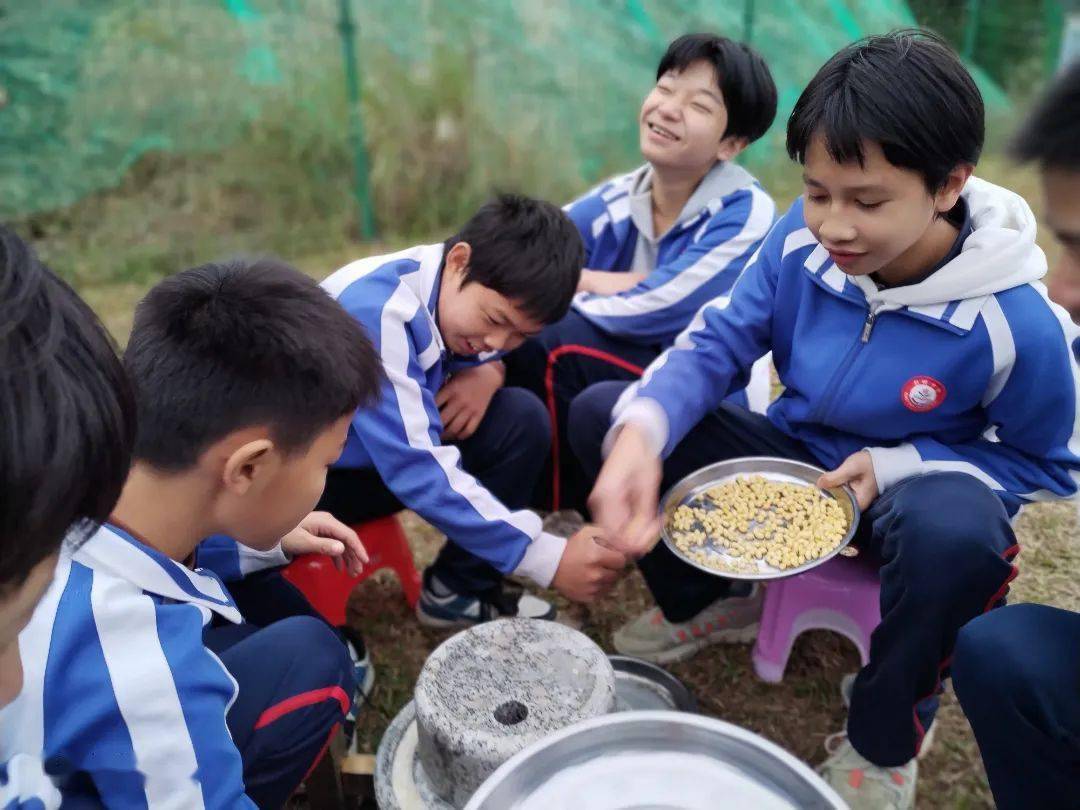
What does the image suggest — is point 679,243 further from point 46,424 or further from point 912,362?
point 46,424

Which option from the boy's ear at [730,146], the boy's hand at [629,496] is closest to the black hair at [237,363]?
the boy's hand at [629,496]

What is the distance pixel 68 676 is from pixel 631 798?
0.76 meters

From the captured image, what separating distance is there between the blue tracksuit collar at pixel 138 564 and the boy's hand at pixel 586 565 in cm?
78

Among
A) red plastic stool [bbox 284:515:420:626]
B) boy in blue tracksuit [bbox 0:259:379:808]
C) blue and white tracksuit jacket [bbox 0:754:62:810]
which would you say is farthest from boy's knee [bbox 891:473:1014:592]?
blue and white tracksuit jacket [bbox 0:754:62:810]

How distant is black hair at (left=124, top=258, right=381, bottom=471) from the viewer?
1.31 meters

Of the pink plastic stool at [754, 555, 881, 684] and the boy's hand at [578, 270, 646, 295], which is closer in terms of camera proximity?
the pink plastic stool at [754, 555, 881, 684]

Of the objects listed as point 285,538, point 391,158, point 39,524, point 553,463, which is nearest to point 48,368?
point 39,524

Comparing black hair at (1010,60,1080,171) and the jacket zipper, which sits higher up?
black hair at (1010,60,1080,171)

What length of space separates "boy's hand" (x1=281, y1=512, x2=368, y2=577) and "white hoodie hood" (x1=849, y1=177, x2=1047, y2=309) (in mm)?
1179

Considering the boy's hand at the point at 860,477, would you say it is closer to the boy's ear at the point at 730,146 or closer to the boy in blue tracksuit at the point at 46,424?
the boy's ear at the point at 730,146

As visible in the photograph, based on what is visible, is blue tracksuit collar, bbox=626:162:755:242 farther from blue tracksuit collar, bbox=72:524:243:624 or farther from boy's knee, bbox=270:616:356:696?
blue tracksuit collar, bbox=72:524:243:624

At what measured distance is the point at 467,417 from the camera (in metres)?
2.16

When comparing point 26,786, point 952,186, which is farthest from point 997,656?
point 26,786

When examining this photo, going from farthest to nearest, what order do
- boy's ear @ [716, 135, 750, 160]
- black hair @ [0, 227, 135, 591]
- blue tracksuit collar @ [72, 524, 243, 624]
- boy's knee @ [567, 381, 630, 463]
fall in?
boy's ear @ [716, 135, 750, 160] < boy's knee @ [567, 381, 630, 463] < blue tracksuit collar @ [72, 524, 243, 624] < black hair @ [0, 227, 135, 591]
